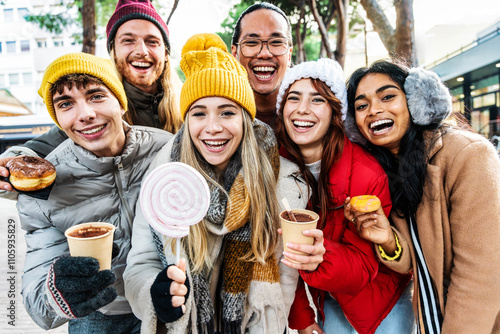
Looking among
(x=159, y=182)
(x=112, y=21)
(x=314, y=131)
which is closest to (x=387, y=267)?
(x=314, y=131)

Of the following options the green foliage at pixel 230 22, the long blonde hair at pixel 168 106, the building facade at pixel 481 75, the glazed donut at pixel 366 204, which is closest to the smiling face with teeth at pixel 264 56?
the long blonde hair at pixel 168 106

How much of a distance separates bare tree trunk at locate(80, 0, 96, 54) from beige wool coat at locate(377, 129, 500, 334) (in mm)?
7514

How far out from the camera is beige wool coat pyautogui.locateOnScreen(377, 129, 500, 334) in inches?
81.7

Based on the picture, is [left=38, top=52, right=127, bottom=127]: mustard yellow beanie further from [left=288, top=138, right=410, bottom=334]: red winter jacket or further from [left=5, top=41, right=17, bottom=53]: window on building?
[left=5, top=41, right=17, bottom=53]: window on building

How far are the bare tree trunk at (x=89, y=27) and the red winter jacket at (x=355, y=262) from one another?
6.99 m

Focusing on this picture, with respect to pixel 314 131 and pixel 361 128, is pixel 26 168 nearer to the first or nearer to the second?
pixel 314 131

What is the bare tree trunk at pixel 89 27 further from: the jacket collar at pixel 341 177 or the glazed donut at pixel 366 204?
the glazed donut at pixel 366 204

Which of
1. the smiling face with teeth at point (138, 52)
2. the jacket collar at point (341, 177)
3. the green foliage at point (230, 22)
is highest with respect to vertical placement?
the green foliage at point (230, 22)

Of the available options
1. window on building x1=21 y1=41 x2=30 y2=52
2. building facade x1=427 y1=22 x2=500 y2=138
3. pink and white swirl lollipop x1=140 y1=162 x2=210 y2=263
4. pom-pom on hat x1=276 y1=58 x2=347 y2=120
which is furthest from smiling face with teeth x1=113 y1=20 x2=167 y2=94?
window on building x1=21 y1=41 x2=30 y2=52

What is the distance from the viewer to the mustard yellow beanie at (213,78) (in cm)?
228

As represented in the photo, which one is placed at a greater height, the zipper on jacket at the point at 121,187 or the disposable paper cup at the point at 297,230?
the zipper on jacket at the point at 121,187

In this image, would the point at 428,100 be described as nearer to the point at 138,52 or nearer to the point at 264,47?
the point at 264,47

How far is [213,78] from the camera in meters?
2.28

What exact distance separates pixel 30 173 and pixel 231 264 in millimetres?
1584
